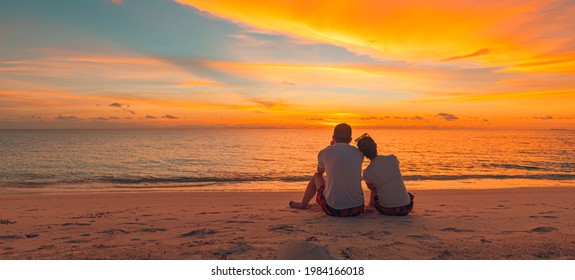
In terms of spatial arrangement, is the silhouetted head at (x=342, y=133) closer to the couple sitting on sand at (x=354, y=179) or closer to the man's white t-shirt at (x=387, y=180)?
the couple sitting on sand at (x=354, y=179)

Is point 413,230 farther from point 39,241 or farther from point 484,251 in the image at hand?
point 39,241

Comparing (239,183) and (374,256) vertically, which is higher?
(374,256)

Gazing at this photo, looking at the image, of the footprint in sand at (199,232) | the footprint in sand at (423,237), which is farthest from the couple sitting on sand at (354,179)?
the footprint in sand at (199,232)

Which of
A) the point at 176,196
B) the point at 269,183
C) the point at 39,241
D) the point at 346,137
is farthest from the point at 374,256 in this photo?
the point at 269,183

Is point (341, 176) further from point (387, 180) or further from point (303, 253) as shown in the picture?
point (303, 253)

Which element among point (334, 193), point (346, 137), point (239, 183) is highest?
point (346, 137)

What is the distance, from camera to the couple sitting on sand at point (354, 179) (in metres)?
7.13

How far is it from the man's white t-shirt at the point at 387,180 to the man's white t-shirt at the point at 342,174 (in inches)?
13.8

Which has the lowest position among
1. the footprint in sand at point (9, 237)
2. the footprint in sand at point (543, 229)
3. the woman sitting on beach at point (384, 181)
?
the footprint in sand at point (9, 237)

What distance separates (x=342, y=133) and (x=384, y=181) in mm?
1298

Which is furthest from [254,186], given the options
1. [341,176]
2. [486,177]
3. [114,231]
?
[486,177]

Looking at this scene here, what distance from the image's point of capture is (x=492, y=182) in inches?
791

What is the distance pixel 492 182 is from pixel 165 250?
63.5 ft

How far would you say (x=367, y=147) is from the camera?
289 inches
